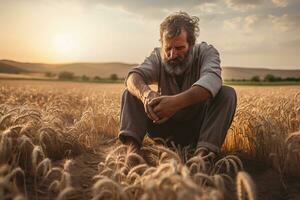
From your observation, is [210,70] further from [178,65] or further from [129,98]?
[129,98]

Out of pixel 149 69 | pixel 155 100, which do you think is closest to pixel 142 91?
pixel 155 100

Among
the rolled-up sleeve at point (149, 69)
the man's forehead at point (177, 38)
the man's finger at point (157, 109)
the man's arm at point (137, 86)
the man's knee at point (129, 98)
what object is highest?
the man's forehead at point (177, 38)

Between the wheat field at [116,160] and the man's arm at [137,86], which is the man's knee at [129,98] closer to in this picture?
the man's arm at [137,86]

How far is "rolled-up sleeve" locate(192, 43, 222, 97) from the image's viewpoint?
4.20 meters

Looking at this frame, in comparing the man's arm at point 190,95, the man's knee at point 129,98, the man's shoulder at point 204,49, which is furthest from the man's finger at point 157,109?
the man's shoulder at point 204,49

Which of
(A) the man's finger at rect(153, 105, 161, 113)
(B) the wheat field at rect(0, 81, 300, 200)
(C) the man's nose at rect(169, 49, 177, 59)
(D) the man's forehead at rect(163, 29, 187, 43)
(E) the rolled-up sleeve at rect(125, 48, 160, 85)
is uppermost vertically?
(D) the man's forehead at rect(163, 29, 187, 43)

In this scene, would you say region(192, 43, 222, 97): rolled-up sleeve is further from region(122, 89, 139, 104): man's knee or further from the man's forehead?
region(122, 89, 139, 104): man's knee

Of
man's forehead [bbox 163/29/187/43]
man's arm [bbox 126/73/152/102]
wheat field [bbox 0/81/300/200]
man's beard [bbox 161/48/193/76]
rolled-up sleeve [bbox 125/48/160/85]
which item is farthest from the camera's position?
rolled-up sleeve [bbox 125/48/160/85]

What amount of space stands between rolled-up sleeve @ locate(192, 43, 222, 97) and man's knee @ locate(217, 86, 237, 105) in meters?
0.10

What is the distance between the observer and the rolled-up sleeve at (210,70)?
4.20m

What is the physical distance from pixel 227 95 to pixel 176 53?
0.73 metres

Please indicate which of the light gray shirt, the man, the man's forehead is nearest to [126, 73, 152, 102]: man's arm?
the man

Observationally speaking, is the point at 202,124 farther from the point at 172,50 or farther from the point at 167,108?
the point at 172,50

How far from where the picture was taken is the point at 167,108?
4102mm
